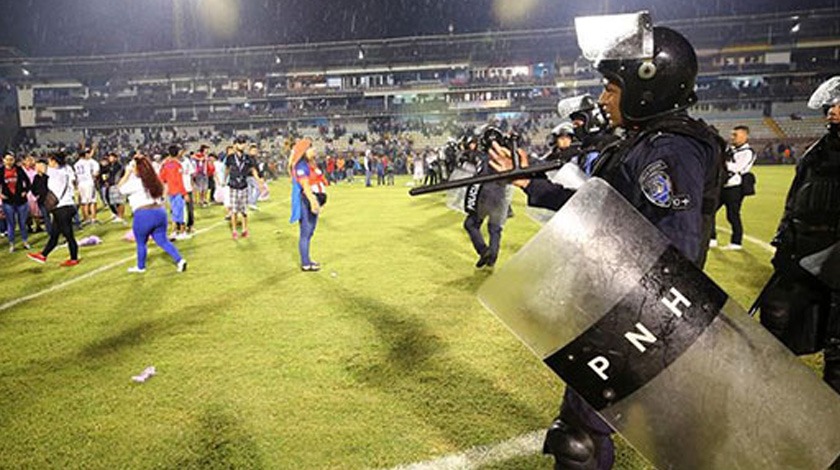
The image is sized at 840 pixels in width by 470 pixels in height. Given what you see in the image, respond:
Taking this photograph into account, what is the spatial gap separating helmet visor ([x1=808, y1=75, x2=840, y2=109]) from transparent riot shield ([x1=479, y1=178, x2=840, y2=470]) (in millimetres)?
2497

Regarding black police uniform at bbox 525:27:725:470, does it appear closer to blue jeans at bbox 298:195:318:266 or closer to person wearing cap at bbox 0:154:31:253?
blue jeans at bbox 298:195:318:266

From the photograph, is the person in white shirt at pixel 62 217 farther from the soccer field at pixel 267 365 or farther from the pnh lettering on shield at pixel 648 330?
the pnh lettering on shield at pixel 648 330

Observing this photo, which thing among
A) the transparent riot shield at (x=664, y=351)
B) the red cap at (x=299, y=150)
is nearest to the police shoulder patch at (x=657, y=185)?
the transparent riot shield at (x=664, y=351)

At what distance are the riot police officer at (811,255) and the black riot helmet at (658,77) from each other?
162 centimetres

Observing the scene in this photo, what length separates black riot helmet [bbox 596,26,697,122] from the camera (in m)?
1.87

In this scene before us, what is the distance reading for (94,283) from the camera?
6848mm

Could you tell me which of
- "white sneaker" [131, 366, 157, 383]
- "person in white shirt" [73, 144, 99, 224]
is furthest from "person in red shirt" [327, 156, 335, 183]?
"white sneaker" [131, 366, 157, 383]

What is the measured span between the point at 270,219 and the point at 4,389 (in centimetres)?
963

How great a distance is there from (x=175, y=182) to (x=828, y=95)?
32.5 ft

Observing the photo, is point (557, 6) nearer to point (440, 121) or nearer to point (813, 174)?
point (440, 121)

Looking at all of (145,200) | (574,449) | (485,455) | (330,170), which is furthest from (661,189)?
(330,170)

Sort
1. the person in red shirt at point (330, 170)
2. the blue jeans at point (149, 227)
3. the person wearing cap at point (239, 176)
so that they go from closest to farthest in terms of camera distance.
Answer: the blue jeans at point (149, 227) → the person wearing cap at point (239, 176) → the person in red shirt at point (330, 170)

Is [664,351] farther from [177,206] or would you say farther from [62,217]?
[177,206]

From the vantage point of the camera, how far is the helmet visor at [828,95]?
121 inches
